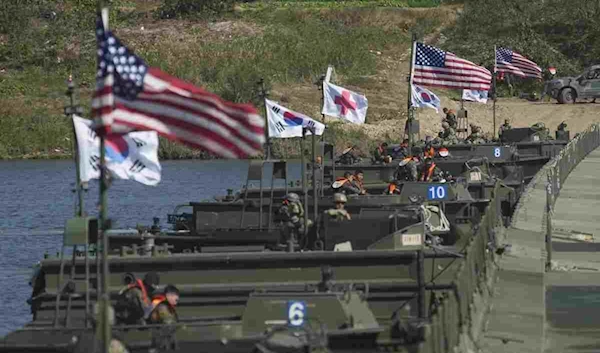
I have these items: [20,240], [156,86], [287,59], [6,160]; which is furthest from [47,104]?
[156,86]

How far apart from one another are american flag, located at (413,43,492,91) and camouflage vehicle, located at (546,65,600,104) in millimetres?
37592

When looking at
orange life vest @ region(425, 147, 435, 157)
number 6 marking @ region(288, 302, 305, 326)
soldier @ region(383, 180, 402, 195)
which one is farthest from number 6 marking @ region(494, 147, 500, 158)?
number 6 marking @ region(288, 302, 305, 326)

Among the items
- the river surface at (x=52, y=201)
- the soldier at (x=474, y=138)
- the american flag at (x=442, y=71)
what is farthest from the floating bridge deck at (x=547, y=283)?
the soldier at (x=474, y=138)

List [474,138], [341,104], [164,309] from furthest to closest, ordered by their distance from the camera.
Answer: [474,138]
[341,104]
[164,309]

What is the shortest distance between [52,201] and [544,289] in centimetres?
3540

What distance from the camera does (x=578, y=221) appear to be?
147 ft

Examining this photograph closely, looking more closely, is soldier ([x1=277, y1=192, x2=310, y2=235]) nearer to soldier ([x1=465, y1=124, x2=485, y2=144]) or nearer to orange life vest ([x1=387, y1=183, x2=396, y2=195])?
orange life vest ([x1=387, y1=183, x2=396, y2=195])

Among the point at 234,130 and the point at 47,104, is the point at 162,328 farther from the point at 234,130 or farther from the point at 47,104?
the point at 47,104

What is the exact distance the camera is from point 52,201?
6425 cm

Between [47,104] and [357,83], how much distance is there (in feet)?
48.6

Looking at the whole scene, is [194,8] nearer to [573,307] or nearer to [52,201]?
[52,201]

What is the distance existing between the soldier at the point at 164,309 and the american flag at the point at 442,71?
Result: 26437 mm

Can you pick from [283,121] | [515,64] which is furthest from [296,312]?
[515,64]

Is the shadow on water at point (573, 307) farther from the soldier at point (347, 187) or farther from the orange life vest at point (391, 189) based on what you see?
the orange life vest at point (391, 189)
